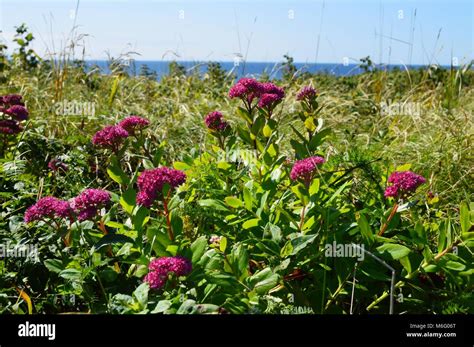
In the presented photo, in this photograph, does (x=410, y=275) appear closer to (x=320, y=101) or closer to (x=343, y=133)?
(x=343, y=133)

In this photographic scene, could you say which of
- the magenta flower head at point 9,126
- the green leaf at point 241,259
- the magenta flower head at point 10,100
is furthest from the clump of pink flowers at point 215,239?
the magenta flower head at point 10,100

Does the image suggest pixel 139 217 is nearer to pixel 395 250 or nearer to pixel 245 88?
pixel 245 88

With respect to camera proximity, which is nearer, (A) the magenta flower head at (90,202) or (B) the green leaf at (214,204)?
(A) the magenta flower head at (90,202)

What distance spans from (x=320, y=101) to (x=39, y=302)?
4.35m

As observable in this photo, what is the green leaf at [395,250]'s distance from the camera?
2.32 metres

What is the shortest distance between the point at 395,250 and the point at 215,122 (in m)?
1.05

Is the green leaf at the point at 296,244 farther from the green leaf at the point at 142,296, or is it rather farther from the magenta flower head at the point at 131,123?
the magenta flower head at the point at 131,123

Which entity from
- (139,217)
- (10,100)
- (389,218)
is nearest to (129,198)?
(139,217)

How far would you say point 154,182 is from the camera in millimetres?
2195

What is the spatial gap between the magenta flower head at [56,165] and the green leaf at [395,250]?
1961 millimetres

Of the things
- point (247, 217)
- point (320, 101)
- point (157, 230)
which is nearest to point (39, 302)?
point (157, 230)

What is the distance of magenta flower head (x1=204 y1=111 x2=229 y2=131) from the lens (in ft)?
9.32

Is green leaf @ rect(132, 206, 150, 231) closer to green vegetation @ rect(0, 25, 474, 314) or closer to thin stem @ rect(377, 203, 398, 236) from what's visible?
green vegetation @ rect(0, 25, 474, 314)

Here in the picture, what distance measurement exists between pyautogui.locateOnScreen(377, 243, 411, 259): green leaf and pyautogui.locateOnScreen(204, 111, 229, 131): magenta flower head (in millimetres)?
992
